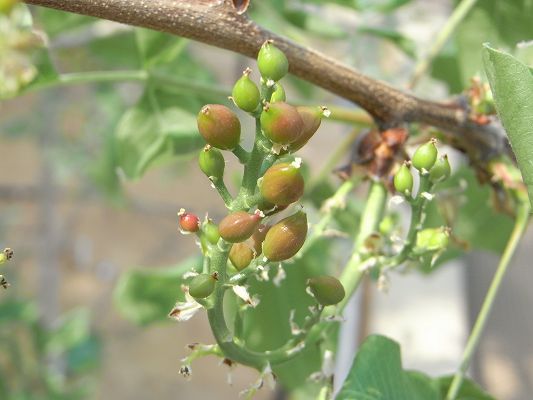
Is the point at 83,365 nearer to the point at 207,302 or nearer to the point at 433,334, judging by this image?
the point at 433,334

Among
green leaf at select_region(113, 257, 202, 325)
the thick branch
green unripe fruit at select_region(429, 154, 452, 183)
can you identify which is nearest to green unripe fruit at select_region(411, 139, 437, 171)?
green unripe fruit at select_region(429, 154, 452, 183)

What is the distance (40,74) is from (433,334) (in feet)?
3.76

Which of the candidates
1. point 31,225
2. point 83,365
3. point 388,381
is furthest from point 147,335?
point 388,381

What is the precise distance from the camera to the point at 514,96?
419 millimetres

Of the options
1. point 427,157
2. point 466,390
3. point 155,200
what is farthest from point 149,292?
point 155,200

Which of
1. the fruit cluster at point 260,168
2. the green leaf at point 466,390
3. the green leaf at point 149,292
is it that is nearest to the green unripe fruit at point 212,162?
the fruit cluster at point 260,168

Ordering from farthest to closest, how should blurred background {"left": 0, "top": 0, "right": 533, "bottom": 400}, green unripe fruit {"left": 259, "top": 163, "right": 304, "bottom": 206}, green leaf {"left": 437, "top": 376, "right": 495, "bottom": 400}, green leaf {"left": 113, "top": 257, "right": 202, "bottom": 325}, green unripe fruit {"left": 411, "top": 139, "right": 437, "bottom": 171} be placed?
green leaf {"left": 113, "top": 257, "right": 202, "bottom": 325} < blurred background {"left": 0, "top": 0, "right": 533, "bottom": 400} < green leaf {"left": 437, "top": 376, "right": 495, "bottom": 400} < green unripe fruit {"left": 411, "top": 139, "right": 437, "bottom": 171} < green unripe fruit {"left": 259, "top": 163, "right": 304, "bottom": 206}

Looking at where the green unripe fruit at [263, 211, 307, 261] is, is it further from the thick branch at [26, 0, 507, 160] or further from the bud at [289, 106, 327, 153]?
the thick branch at [26, 0, 507, 160]

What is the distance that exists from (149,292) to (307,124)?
0.59 meters

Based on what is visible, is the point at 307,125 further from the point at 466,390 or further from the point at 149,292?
the point at 149,292

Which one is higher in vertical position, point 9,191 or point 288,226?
point 288,226

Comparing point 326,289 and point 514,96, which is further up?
point 514,96

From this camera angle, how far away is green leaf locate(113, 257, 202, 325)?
0.95m

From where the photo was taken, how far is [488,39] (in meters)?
0.86
